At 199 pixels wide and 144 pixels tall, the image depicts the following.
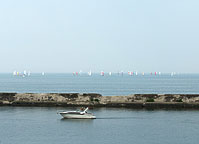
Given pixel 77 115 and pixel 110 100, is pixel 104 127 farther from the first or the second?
pixel 110 100

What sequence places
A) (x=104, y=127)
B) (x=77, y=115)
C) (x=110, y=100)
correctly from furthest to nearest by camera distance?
(x=110, y=100)
(x=77, y=115)
(x=104, y=127)

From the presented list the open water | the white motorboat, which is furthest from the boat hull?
the open water

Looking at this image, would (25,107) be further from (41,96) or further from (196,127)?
(196,127)

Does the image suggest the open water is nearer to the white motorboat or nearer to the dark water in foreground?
Result: the dark water in foreground

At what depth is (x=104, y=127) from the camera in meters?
33.9

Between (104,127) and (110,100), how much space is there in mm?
15690

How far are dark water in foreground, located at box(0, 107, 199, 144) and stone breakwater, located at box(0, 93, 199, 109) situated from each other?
3.66 meters

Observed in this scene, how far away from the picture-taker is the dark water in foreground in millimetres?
28172

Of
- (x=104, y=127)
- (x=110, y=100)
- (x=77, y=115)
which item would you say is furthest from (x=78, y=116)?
(x=110, y=100)

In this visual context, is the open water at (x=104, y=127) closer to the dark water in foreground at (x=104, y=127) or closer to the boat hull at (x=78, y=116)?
the dark water in foreground at (x=104, y=127)

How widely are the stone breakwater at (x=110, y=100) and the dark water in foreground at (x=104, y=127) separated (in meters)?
3.66

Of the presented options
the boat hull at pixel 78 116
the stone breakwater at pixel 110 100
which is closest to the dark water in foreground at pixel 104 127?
the boat hull at pixel 78 116

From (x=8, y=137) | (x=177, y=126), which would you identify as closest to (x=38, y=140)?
(x=8, y=137)

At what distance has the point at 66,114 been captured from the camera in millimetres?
38812
